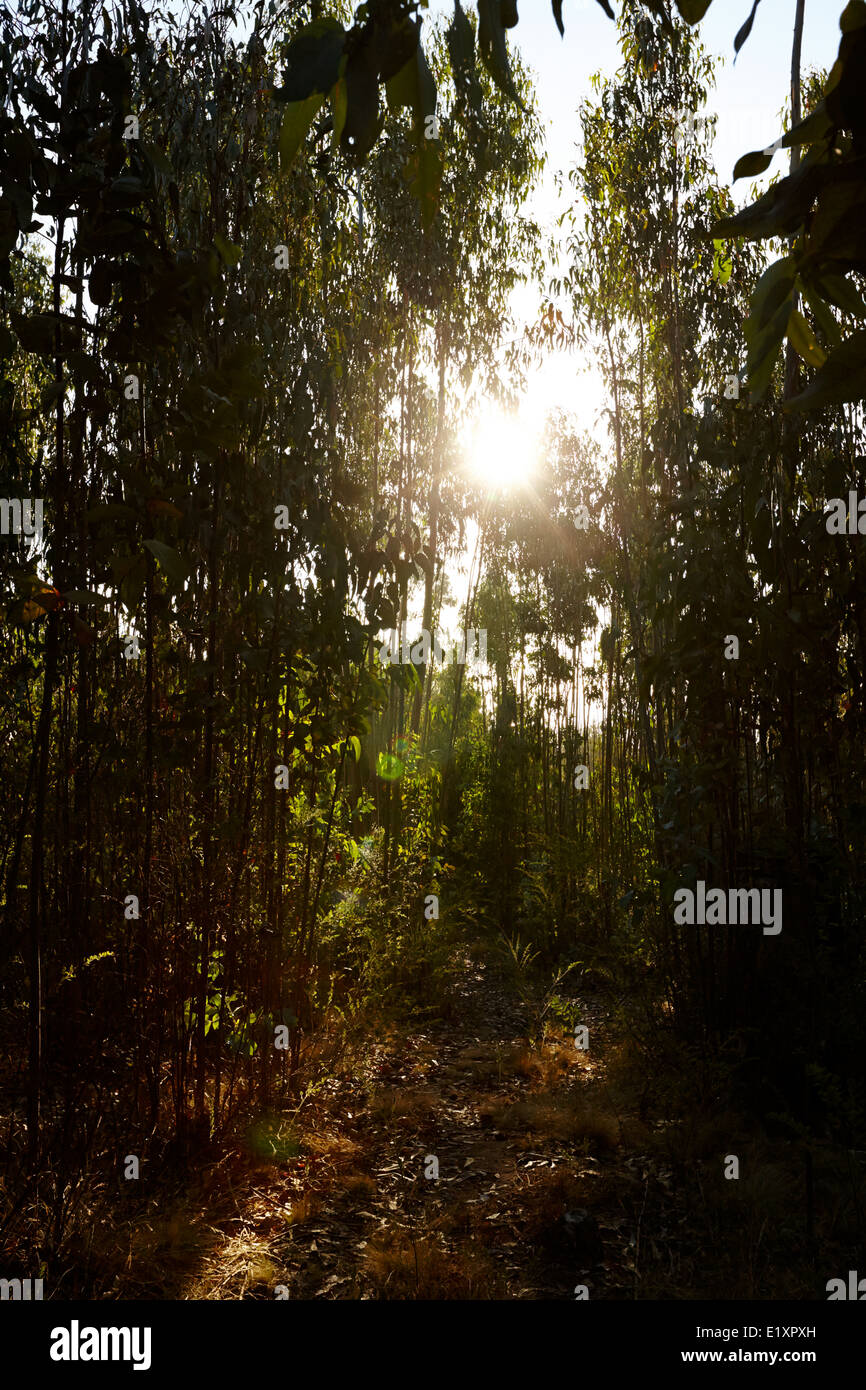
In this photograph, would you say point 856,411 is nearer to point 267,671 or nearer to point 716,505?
point 716,505

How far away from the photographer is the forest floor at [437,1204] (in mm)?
2131

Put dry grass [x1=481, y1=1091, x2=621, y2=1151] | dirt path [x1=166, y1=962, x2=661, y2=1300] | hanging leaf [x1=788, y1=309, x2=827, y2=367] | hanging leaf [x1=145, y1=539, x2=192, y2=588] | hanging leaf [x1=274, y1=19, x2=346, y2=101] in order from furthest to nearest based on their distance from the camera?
dry grass [x1=481, y1=1091, x2=621, y2=1151] → dirt path [x1=166, y1=962, x2=661, y2=1300] → hanging leaf [x1=145, y1=539, x2=192, y2=588] → hanging leaf [x1=788, y1=309, x2=827, y2=367] → hanging leaf [x1=274, y1=19, x2=346, y2=101]

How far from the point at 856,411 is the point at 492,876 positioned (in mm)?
5211

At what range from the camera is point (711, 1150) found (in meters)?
2.88

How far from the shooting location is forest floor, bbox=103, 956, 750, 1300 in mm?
2131

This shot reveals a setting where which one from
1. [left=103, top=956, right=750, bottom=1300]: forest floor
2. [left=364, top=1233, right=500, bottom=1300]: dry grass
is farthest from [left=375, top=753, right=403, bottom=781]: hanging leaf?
[left=364, top=1233, right=500, bottom=1300]: dry grass

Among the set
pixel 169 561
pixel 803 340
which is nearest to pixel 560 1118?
pixel 169 561

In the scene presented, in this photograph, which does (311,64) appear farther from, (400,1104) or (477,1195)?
(400,1104)

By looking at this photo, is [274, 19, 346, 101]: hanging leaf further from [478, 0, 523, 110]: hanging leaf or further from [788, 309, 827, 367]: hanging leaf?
[788, 309, 827, 367]: hanging leaf

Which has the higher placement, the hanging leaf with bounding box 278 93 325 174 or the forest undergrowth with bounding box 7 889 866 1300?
the hanging leaf with bounding box 278 93 325 174

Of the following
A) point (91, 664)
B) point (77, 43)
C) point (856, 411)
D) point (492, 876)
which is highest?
point (77, 43)

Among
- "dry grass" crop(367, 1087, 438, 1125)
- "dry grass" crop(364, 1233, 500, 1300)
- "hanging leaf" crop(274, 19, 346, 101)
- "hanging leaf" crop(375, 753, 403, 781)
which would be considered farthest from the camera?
"hanging leaf" crop(375, 753, 403, 781)

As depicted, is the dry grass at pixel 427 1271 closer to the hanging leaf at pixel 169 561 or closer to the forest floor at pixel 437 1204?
the forest floor at pixel 437 1204

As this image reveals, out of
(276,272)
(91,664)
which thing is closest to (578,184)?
(276,272)
